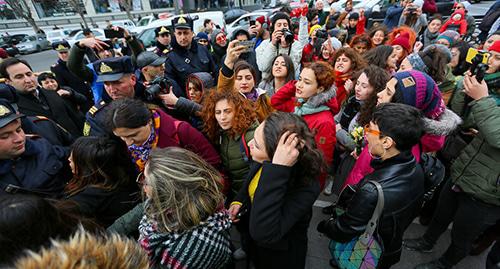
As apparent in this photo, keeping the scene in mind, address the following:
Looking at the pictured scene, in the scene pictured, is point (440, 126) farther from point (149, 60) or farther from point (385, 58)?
point (149, 60)

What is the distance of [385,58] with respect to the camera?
3371 mm

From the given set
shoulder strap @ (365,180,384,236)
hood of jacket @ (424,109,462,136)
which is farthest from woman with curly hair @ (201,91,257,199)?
hood of jacket @ (424,109,462,136)

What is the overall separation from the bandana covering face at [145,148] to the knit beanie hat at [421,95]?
Result: 2039 millimetres

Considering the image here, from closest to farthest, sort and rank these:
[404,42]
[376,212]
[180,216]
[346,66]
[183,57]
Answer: [180,216]
[376,212]
[346,66]
[404,42]
[183,57]

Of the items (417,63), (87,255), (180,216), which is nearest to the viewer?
(87,255)

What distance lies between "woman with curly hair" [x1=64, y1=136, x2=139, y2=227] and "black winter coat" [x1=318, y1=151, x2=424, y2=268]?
5.23 ft

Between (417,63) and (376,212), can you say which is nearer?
(376,212)

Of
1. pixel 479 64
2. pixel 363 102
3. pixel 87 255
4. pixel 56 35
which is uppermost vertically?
pixel 479 64

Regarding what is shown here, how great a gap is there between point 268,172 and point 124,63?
6.03ft

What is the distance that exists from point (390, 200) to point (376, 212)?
117 mm

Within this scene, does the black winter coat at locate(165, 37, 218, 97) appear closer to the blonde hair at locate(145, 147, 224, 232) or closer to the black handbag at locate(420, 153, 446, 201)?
the blonde hair at locate(145, 147, 224, 232)

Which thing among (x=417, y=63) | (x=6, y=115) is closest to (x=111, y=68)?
(x=6, y=115)

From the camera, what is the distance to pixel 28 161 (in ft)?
5.83

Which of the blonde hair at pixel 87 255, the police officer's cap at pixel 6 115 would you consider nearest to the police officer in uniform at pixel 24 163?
the police officer's cap at pixel 6 115
